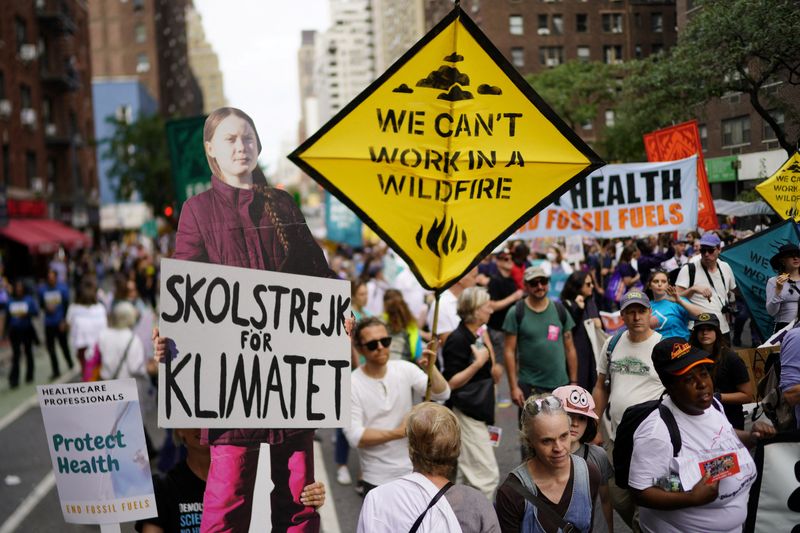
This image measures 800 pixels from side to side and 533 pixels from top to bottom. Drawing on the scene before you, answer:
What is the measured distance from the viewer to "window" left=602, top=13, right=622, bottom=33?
289 inches

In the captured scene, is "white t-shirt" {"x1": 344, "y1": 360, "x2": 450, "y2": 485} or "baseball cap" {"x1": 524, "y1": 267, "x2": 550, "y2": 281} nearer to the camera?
"white t-shirt" {"x1": 344, "y1": 360, "x2": 450, "y2": 485}

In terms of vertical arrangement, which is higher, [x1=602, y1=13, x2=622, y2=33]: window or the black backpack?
[x1=602, y1=13, x2=622, y2=33]: window

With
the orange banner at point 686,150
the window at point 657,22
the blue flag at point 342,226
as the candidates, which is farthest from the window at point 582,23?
the blue flag at point 342,226

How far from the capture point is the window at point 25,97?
39.9 metres

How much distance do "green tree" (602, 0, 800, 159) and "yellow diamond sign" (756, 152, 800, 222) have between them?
0.13 m

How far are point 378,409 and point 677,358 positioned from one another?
2157 mm

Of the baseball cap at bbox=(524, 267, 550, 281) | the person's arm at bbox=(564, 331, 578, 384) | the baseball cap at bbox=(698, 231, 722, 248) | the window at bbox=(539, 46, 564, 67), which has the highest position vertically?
the window at bbox=(539, 46, 564, 67)

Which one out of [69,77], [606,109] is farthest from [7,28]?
[606,109]

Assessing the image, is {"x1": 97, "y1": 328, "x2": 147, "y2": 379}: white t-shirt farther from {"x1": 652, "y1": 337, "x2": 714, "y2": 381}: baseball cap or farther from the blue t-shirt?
{"x1": 652, "y1": 337, "x2": 714, "y2": 381}: baseball cap

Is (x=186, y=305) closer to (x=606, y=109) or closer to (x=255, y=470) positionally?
(x=255, y=470)

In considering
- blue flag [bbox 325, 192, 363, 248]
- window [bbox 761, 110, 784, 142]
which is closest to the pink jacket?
window [bbox 761, 110, 784, 142]

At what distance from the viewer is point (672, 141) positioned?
777 centimetres

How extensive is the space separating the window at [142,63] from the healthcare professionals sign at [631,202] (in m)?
93.0

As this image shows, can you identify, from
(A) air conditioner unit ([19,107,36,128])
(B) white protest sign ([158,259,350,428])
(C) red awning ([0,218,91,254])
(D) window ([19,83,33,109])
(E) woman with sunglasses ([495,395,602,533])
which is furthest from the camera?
(D) window ([19,83,33,109])
